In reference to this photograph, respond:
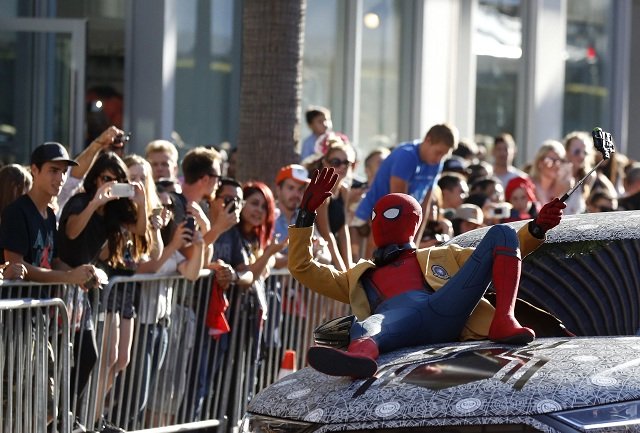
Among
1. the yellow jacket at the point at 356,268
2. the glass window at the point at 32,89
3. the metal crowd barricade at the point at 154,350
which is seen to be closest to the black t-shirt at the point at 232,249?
the metal crowd barricade at the point at 154,350

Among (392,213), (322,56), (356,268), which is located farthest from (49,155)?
(322,56)

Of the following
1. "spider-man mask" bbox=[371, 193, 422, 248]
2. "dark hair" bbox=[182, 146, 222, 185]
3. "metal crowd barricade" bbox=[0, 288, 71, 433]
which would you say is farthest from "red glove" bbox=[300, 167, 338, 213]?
"dark hair" bbox=[182, 146, 222, 185]

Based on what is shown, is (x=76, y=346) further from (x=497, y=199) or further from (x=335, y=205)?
(x=497, y=199)

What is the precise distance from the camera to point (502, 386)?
5.06 m

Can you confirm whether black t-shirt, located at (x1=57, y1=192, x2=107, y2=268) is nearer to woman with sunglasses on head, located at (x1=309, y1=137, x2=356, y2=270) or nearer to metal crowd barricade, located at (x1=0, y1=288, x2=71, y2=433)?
metal crowd barricade, located at (x1=0, y1=288, x2=71, y2=433)

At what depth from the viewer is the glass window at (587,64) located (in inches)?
917

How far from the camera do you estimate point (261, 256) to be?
959 centimetres

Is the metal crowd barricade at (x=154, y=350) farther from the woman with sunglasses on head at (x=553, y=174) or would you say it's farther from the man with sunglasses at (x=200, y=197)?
the woman with sunglasses on head at (x=553, y=174)

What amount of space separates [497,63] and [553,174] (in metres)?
8.23

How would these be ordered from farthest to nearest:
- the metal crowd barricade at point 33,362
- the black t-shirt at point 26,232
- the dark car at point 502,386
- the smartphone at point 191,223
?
the smartphone at point 191,223 < the black t-shirt at point 26,232 < the metal crowd barricade at point 33,362 < the dark car at point 502,386

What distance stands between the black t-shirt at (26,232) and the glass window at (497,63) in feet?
45.2

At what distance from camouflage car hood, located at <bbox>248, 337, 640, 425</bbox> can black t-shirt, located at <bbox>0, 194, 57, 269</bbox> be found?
9.06ft

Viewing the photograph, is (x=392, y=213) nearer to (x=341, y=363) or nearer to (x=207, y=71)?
(x=341, y=363)

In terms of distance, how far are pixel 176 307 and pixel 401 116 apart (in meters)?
11.1
